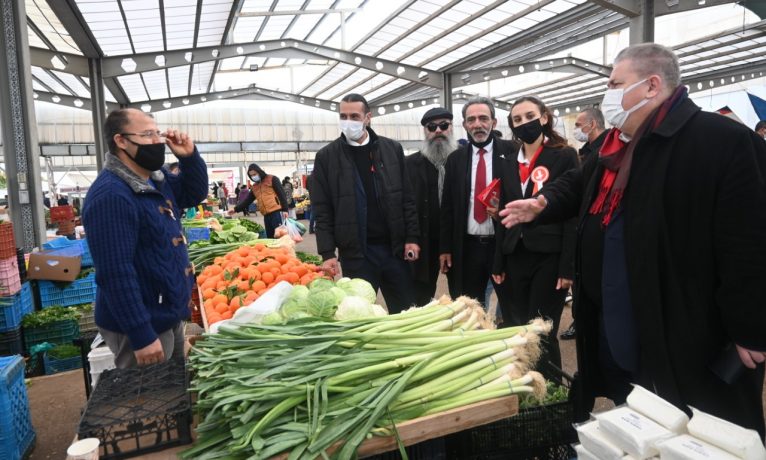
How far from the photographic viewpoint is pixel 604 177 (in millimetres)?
2223

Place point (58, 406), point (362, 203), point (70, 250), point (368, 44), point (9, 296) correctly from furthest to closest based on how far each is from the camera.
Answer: point (368, 44) < point (70, 250) < point (9, 296) < point (58, 406) < point (362, 203)

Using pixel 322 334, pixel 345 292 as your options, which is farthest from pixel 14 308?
pixel 322 334

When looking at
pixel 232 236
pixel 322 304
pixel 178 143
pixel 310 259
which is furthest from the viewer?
pixel 232 236

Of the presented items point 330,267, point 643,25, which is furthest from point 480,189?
point 643,25

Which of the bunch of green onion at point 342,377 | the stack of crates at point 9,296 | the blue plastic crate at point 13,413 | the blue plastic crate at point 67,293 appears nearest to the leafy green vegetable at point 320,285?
the bunch of green onion at point 342,377

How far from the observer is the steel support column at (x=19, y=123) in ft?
19.9

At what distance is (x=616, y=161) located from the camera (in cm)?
213

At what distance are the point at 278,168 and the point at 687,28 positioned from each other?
29.2m

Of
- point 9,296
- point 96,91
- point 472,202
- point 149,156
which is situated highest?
point 96,91

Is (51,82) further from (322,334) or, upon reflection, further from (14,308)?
(322,334)

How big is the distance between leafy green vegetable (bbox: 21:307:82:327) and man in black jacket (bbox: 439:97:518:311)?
13.0 ft

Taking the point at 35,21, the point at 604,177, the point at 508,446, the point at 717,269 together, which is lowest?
the point at 508,446

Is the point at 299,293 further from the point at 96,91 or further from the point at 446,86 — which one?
the point at 446,86

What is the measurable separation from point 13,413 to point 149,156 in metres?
2.18
